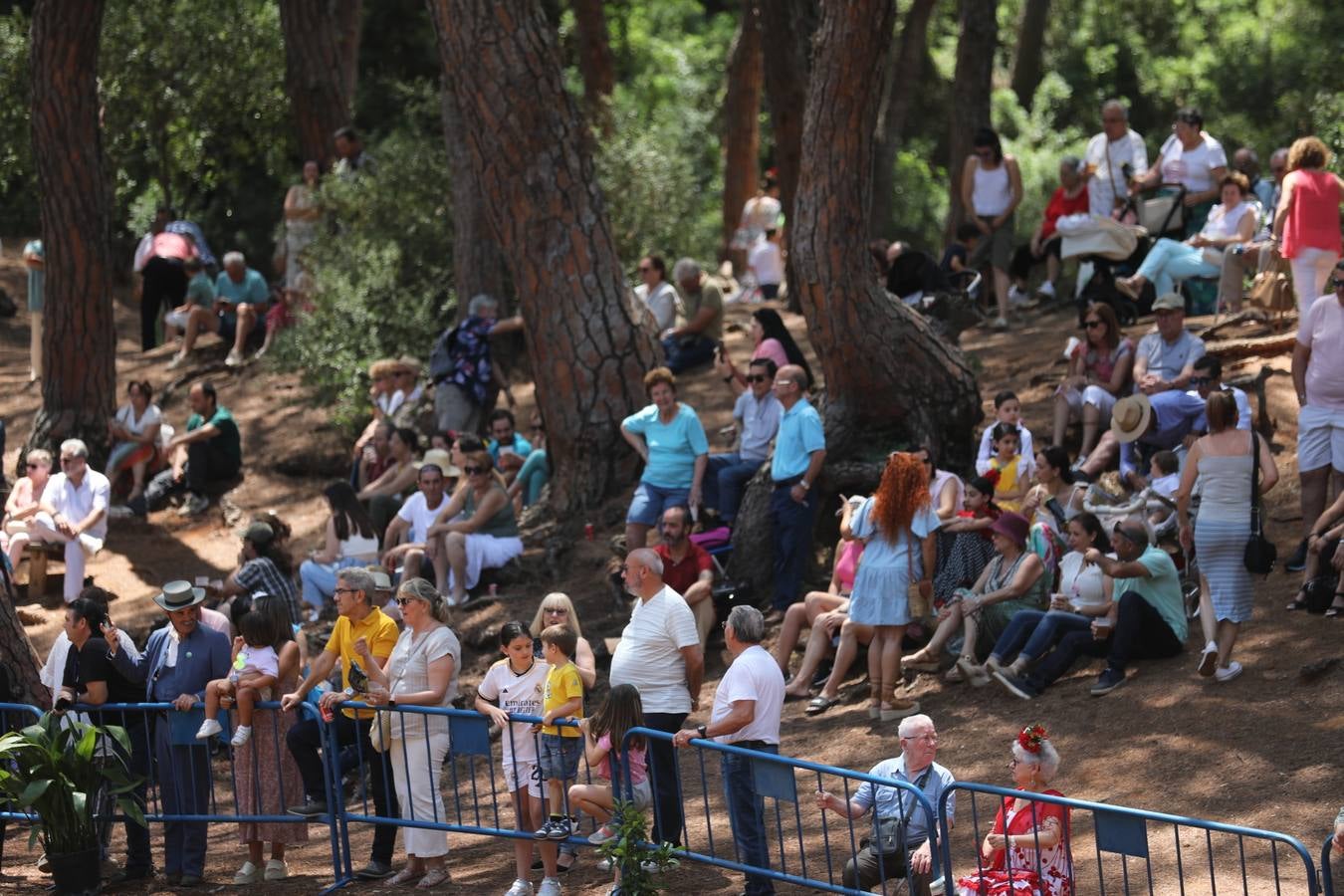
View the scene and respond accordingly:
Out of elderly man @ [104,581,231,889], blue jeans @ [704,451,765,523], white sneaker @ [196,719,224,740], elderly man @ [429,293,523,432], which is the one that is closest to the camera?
white sneaker @ [196,719,224,740]

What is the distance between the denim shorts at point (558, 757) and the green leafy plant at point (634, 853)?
Result: 24.0 inches

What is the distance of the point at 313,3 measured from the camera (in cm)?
2216

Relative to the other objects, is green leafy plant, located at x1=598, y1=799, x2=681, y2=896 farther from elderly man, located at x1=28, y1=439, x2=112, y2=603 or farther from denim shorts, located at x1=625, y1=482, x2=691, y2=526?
elderly man, located at x1=28, y1=439, x2=112, y2=603

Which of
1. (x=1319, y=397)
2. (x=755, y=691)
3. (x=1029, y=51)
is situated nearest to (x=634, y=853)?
(x=755, y=691)

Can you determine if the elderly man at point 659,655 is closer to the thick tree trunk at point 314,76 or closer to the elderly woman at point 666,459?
the elderly woman at point 666,459

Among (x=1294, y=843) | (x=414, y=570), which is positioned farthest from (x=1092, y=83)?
(x=1294, y=843)

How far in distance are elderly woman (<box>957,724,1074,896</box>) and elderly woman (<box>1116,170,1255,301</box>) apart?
8664mm

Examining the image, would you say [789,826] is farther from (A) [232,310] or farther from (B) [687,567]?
(A) [232,310]

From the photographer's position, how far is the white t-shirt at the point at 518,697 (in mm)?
8781

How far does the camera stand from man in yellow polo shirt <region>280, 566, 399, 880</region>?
9.15 meters

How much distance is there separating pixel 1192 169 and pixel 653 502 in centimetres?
646

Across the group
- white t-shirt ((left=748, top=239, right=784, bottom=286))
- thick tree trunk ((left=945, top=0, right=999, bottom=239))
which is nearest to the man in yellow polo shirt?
white t-shirt ((left=748, top=239, right=784, bottom=286))

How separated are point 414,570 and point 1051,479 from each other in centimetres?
488

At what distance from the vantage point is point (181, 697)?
9.39 m
